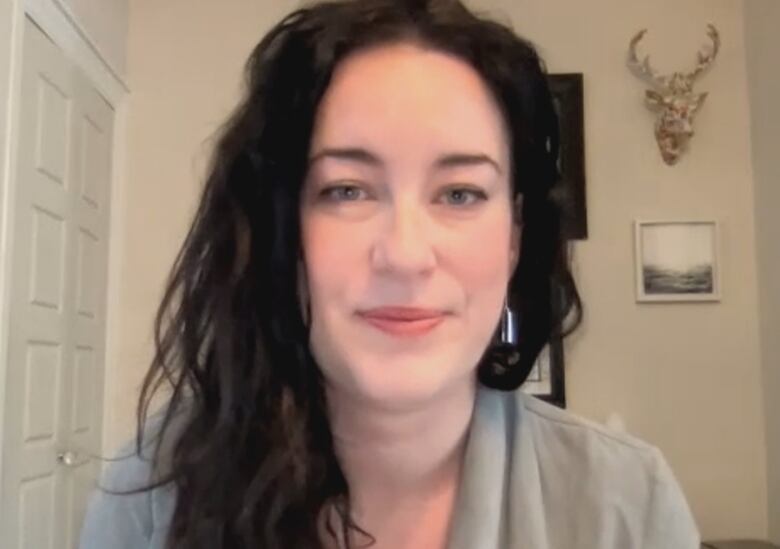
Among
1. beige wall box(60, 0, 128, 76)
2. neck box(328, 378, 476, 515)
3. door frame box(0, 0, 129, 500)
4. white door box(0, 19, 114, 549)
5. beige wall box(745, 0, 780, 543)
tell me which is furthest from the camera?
beige wall box(745, 0, 780, 543)

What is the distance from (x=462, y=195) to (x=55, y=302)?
191cm

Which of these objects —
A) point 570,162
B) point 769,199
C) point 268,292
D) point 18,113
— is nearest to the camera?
point 268,292

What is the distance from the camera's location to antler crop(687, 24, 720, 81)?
9.87ft

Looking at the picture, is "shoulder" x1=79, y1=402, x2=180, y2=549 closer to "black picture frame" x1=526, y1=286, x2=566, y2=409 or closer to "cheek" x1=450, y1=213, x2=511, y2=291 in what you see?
"cheek" x1=450, y1=213, x2=511, y2=291

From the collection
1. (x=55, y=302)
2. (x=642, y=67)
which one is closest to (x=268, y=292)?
(x=55, y=302)

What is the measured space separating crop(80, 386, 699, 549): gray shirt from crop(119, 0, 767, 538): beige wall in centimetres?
199

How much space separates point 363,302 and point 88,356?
85.6 inches

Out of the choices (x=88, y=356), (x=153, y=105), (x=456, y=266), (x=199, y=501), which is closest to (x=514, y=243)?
→ (x=456, y=266)

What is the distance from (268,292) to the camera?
2.96ft

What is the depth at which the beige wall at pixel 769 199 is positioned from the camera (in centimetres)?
281

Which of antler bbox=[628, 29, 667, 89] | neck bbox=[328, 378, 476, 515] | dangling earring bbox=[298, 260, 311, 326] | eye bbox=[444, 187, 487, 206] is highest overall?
antler bbox=[628, 29, 667, 89]

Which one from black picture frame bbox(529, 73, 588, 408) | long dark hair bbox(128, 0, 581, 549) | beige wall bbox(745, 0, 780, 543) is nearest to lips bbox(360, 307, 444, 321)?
long dark hair bbox(128, 0, 581, 549)

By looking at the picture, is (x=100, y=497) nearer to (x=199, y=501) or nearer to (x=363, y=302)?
(x=199, y=501)

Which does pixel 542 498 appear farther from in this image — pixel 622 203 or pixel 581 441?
pixel 622 203
